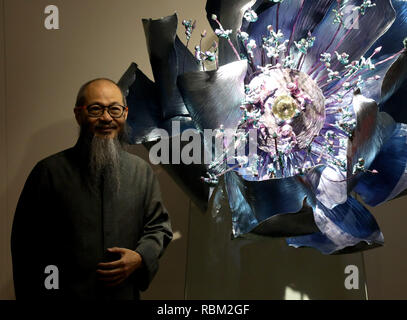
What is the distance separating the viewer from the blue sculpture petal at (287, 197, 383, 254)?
0.85m

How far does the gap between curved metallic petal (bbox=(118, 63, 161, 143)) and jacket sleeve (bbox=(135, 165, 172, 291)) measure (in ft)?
0.19

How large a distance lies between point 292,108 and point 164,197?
30 centimetres

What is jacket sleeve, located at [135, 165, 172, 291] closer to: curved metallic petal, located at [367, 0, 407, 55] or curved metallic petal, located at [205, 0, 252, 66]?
curved metallic petal, located at [205, 0, 252, 66]

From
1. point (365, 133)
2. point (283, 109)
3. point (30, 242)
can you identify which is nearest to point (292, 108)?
point (283, 109)

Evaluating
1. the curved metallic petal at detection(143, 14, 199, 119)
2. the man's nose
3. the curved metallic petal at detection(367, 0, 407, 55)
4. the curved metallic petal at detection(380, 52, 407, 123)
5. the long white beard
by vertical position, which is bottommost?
the long white beard

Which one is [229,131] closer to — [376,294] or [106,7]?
[106,7]

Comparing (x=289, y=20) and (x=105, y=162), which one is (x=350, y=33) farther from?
(x=105, y=162)

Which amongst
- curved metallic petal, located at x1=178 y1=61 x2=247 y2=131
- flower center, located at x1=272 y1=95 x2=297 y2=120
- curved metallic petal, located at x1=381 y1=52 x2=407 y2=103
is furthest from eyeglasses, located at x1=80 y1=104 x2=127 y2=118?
curved metallic petal, located at x1=381 y1=52 x2=407 y2=103

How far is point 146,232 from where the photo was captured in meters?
0.84

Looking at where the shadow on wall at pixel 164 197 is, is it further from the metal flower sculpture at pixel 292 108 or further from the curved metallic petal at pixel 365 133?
the curved metallic petal at pixel 365 133

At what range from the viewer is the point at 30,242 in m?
0.82

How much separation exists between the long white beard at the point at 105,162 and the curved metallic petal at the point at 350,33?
346 mm

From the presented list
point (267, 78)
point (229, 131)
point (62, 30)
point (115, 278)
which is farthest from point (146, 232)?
point (62, 30)

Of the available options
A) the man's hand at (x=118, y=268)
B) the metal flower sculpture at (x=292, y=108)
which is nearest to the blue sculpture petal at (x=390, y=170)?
the metal flower sculpture at (x=292, y=108)
